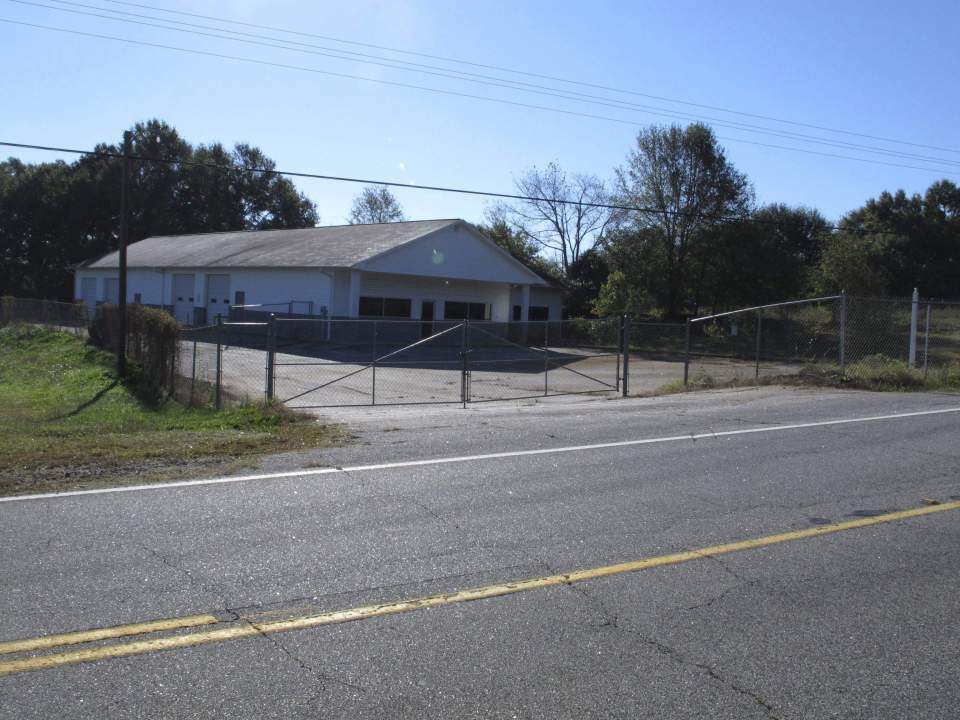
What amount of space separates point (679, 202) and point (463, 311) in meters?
13.9

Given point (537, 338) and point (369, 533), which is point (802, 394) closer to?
point (369, 533)

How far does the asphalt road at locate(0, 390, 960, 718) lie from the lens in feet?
12.8

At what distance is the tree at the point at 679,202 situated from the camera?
4575 centimetres

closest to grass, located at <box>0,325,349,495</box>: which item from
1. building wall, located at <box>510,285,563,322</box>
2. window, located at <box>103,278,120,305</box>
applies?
building wall, located at <box>510,285,563,322</box>

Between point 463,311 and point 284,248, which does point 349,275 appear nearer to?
point 284,248

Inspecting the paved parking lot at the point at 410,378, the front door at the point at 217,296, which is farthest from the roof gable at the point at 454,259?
the front door at the point at 217,296

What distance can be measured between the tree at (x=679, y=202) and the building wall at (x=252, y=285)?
18.5 m

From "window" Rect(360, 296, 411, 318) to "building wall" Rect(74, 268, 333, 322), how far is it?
2420 mm

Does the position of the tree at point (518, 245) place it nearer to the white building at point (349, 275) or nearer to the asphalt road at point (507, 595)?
the white building at point (349, 275)

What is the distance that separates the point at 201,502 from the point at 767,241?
4361 cm

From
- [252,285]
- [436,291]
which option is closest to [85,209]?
[252,285]

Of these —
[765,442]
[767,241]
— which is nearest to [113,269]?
[767,241]

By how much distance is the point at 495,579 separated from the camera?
5426 mm

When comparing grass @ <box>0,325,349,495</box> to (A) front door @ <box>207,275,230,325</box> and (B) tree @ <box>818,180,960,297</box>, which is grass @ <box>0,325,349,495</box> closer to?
(A) front door @ <box>207,275,230,325</box>
